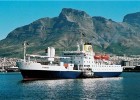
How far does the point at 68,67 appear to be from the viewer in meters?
148

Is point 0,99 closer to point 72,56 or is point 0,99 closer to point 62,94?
point 62,94

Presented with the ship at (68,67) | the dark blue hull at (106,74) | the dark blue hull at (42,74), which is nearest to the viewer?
the dark blue hull at (42,74)

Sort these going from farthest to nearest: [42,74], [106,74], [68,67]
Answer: [106,74] → [68,67] → [42,74]

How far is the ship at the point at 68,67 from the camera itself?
460ft

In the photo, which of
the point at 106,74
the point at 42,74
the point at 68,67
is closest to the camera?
the point at 42,74

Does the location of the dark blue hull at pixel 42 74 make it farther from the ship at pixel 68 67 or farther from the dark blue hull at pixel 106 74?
the dark blue hull at pixel 106 74

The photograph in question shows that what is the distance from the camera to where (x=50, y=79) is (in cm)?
14275

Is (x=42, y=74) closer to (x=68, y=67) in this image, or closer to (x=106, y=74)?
(x=68, y=67)

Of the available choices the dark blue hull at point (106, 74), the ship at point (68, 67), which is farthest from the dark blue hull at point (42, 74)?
the dark blue hull at point (106, 74)

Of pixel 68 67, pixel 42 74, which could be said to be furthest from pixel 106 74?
pixel 42 74

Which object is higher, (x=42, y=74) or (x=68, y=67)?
(x=68, y=67)

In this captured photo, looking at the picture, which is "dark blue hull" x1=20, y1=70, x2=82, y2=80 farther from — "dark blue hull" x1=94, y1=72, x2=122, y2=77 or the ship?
"dark blue hull" x1=94, y1=72, x2=122, y2=77

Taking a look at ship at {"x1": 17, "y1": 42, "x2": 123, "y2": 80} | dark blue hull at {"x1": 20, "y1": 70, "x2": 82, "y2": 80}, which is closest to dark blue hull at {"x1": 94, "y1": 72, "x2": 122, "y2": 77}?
ship at {"x1": 17, "y1": 42, "x2": 123, "y2": 80}

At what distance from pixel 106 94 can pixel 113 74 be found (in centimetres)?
7894
